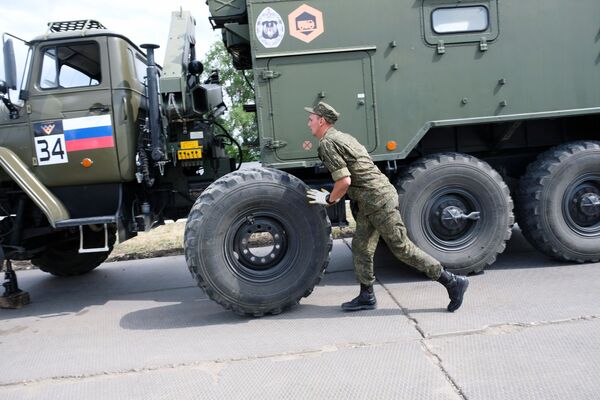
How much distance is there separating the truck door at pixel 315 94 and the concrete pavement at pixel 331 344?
148 cm

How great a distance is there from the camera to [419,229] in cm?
484

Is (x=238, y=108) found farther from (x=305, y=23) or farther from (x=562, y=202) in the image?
(x=562, y=202)

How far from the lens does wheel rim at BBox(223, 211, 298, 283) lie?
4.32m

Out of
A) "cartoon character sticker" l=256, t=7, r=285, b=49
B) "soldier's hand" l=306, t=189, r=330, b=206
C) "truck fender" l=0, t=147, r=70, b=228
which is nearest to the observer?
"soldier's hand" l=306, t=189, r=330, b=206

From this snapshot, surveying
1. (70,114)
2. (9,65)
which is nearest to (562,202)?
(70,114)

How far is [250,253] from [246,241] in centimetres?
11

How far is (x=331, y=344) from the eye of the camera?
3.62 m

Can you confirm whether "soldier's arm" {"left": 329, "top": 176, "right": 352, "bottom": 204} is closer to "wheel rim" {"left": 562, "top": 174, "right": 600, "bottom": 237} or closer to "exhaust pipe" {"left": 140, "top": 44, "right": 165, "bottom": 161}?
"exhaust pipe" {"left": 140, "top": 44, "right": 165, "bottom": 161}

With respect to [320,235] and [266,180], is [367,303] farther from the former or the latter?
[266,180]

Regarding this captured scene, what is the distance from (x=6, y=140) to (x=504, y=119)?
463 centimetres

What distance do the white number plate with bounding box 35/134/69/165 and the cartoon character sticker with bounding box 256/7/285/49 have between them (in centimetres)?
204

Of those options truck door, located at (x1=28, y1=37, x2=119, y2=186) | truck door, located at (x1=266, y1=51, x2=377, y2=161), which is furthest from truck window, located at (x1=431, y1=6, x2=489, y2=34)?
truck door, located at (x1=28, y1=37, x2=119, y2=186)

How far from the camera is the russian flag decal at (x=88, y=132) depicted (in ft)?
15.4

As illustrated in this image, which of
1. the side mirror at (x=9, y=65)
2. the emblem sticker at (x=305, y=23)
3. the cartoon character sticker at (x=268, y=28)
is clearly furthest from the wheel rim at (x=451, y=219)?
the side mirror at (x=9, y=65)
